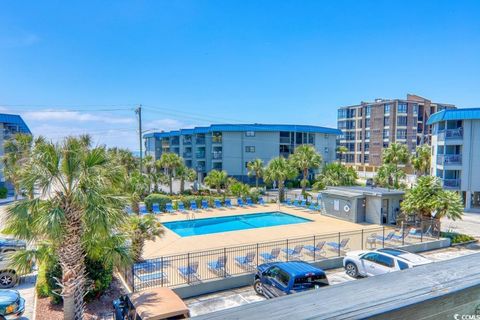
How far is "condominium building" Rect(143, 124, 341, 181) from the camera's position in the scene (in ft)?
173

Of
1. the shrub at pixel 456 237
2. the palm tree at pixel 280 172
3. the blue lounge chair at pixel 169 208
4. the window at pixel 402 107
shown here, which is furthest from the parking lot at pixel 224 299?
the window at pixel 402 107

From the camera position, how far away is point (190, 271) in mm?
13969

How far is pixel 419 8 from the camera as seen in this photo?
32.9ft

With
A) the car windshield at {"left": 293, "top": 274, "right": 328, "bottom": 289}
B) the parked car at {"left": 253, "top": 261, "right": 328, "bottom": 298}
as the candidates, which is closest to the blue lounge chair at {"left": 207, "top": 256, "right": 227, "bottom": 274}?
the parked car at {"left": 253, "top": 261, "right": 328, "bottom": 298}

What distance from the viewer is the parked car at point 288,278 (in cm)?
1120

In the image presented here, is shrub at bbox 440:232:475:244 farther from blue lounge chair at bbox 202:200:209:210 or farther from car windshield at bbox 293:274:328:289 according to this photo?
blue lounge chair at bbox 202:200:209:210

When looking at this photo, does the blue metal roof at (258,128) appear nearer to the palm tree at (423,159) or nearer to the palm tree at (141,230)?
the palm tree at (423,159)

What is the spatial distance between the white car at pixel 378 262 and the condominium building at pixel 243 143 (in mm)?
38022

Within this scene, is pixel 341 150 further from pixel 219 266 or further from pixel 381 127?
pixel 219 266

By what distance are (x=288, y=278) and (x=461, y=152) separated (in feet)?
103

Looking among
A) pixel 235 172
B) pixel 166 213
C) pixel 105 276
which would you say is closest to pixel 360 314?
pixel 105 276

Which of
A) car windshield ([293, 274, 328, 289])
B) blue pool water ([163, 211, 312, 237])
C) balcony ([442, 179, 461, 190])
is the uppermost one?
balcony ([442, 179, 461, 190])

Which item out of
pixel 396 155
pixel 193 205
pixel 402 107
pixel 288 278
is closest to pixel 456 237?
pixel 288 278

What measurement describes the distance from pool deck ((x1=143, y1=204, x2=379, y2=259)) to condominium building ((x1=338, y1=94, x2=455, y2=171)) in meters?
49.9
